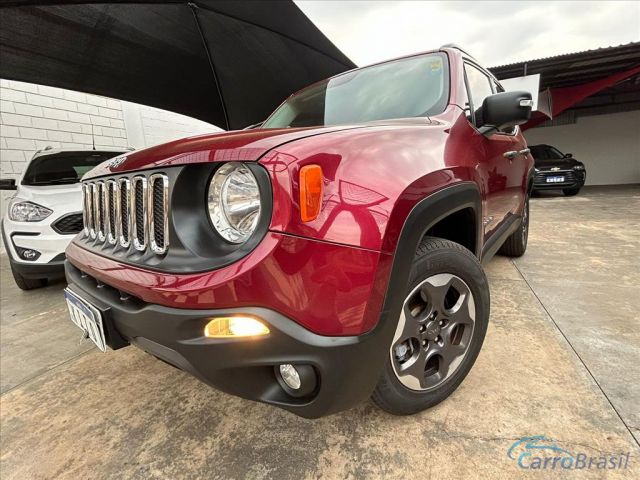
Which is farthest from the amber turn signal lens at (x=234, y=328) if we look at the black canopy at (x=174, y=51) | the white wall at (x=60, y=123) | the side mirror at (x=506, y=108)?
the white wall at (x=60, y=123)

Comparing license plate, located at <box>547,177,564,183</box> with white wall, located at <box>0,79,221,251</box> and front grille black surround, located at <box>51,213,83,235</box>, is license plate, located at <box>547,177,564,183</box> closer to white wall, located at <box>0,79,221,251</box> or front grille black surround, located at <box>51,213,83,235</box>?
white wall, located at <box>0,79,221,251</box>

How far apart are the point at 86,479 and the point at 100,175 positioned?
1195 mm

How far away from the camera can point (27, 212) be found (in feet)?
11.6

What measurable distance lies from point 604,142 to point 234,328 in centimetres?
1772

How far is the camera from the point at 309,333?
104cm

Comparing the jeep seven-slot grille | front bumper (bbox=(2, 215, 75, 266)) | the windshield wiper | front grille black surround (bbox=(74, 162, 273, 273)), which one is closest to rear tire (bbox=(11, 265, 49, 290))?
front bumper (bbox=(2, 215, 75, 266))

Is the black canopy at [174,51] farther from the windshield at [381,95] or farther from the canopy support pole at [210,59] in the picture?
the windshield at [381,95]

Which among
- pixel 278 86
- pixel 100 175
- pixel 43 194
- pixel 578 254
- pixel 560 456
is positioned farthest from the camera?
pixel 278 86

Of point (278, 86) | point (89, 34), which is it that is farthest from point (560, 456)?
point (278, 86)

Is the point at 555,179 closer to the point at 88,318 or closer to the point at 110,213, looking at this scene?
the point at 110,213

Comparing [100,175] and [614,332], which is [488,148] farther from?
[100,175]

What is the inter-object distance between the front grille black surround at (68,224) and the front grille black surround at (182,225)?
2.66 metres

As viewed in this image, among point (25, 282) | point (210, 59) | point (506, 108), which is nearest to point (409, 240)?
point (506, 108)

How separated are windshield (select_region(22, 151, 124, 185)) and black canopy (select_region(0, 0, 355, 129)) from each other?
1596 millimetres
